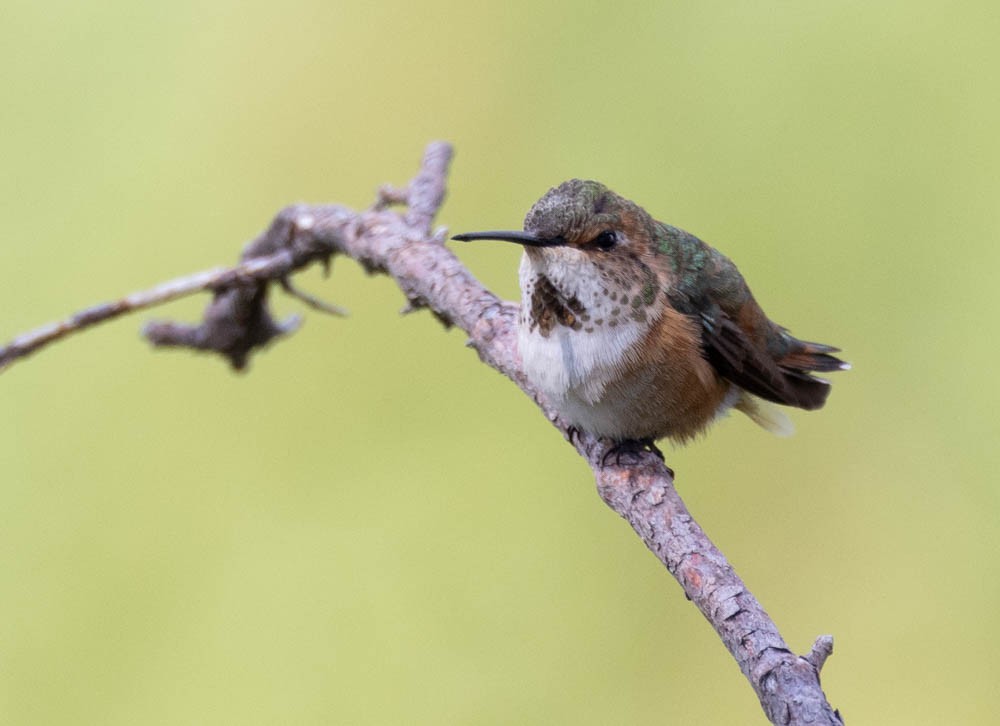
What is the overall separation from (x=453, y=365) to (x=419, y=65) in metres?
2.09

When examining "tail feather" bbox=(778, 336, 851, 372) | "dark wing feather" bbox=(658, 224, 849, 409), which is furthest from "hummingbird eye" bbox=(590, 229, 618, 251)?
"tail feather" bbox=(778, 336, 851, 372)

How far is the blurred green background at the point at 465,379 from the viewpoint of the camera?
5.55 m

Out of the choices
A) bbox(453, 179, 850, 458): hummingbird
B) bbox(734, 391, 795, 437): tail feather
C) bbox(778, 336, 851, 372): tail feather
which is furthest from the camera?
bbox(734, 391, 795, 437): tail feather

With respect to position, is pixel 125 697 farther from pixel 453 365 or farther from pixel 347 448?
pixel 453 365

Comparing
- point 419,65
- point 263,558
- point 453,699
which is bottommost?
point 453,699

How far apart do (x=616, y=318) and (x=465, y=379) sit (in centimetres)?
279

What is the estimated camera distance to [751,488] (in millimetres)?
5789

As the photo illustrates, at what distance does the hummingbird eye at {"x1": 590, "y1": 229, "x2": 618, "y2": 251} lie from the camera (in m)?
3.50

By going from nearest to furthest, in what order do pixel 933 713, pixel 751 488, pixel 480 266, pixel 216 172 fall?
1. pixel 933 713
2. pixel 751 488
3. pixel 480 266
4. pixel 216 172

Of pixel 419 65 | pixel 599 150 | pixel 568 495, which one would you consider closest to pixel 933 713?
pixel 568 495

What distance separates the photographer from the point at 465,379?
6.22 m

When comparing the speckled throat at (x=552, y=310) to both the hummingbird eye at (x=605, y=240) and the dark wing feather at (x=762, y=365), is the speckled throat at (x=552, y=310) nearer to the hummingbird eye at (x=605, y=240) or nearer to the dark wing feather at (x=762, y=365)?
the hummingbird eye at (x=605, y=240)

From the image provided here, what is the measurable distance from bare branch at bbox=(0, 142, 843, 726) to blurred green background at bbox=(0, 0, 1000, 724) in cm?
127

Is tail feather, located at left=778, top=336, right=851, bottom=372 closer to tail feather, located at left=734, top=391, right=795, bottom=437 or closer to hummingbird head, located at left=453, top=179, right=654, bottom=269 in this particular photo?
tail feather, located at left=734, top=391, right=795, bottom=437
